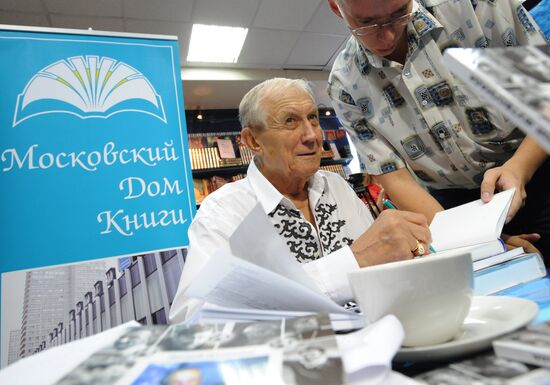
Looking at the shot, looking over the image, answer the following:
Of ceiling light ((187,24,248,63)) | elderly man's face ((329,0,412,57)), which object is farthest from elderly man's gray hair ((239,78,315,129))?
ceiling light ((187,24,248,63))

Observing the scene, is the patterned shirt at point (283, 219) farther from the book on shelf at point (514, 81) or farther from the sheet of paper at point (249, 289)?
the book on shelf at point (514, 81)

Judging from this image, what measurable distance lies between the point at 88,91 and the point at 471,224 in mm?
1514

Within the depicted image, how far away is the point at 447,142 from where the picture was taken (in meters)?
1.26

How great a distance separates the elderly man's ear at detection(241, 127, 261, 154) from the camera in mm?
1393

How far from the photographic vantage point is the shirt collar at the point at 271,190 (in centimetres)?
118

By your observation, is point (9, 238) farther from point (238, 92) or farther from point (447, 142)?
point (238, 92)

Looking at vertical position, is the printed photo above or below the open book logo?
below

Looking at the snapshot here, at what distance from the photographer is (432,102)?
1253 mm

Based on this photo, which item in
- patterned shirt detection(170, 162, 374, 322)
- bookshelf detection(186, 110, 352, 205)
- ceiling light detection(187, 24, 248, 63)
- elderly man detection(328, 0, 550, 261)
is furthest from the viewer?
bookshelf detection(186, 110, 352, 205)

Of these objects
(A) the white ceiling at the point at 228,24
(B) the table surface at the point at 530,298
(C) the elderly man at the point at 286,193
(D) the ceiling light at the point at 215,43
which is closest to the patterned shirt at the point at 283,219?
(C) the elderly man at the point at 286,193

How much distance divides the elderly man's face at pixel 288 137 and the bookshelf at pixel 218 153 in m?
2.74

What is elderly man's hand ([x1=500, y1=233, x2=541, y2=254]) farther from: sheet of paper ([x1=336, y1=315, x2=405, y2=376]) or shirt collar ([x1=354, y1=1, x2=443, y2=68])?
sheet of paper ([x1=336, y1=315, x2=405, y2=376])

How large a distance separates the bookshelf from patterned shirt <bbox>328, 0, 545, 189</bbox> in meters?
2.74

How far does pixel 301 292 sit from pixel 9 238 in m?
1.32
